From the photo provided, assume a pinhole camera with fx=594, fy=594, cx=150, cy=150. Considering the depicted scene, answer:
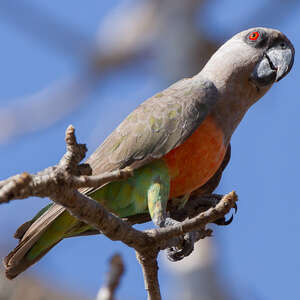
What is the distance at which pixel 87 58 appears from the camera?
35.0ft

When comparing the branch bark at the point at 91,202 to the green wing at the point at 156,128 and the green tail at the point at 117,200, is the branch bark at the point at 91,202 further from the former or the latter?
the green wing at the point at 156,128

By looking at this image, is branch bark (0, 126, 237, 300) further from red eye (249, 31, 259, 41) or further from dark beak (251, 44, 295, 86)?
red eye (249, 31, 259, 41)

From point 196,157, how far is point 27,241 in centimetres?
153

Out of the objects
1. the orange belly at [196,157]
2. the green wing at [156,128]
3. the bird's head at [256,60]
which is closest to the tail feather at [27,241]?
the green wing at [156,128]

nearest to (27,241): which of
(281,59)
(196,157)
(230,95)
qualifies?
(196,157)

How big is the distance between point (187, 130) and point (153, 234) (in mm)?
1396

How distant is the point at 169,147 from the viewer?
4.87 m

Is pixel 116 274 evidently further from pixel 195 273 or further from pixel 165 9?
pixel 165 9

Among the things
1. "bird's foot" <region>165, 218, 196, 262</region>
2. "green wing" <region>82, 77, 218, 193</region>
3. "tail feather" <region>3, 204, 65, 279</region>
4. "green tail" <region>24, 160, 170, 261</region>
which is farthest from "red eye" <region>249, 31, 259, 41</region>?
"tail feather" <region>3, 204, 65, 279</region>

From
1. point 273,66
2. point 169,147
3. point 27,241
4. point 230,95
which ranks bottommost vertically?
point 27,241

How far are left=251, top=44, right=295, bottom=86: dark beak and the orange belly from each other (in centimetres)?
70

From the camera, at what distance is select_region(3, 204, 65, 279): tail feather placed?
4.48m

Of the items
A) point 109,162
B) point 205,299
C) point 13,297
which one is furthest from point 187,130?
point 205,299

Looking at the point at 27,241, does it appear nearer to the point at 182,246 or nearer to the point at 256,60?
the point at 182,246
